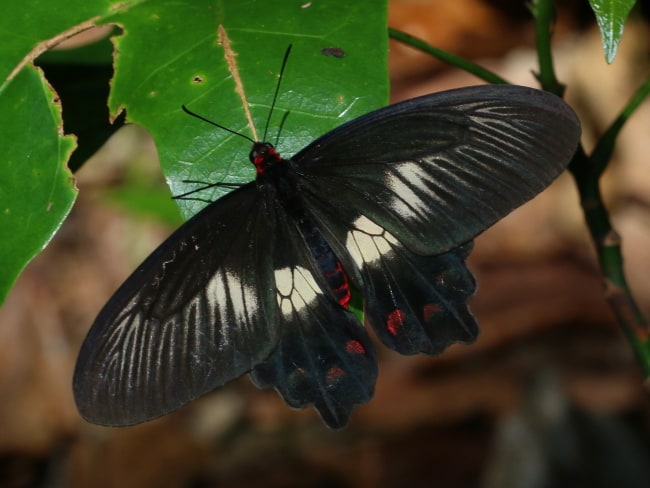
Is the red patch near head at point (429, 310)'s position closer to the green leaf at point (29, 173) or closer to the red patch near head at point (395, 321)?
the red patch near head at point (395, 321)

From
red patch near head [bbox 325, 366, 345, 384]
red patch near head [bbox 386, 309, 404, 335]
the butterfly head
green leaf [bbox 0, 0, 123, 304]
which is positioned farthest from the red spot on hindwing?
green leaf [bbox 0, 0, 123, 304]

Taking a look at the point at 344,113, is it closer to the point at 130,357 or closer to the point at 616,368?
the point at 130,357

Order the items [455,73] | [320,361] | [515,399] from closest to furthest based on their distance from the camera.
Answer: [320,361], [515,399], [455,73]

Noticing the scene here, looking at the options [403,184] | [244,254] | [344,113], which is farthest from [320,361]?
[344,113]

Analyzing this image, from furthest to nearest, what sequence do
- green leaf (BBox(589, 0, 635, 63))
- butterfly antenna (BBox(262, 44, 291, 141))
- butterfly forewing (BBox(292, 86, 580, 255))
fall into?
1. butterfly forewing (BBox(292, 86, 580, 255))
2. butterfly antenna (BBox(262, 44, 291, 141))
3. green leaf (BBox(589, 0, 635, 63))

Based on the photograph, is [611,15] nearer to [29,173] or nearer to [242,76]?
[242,76]

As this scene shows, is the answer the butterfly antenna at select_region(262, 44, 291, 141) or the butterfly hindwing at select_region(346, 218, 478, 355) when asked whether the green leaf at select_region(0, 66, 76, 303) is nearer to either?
the butterfly antenna at select_region(262, 44, 291, 141)

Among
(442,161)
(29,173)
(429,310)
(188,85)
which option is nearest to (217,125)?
(188,85)
